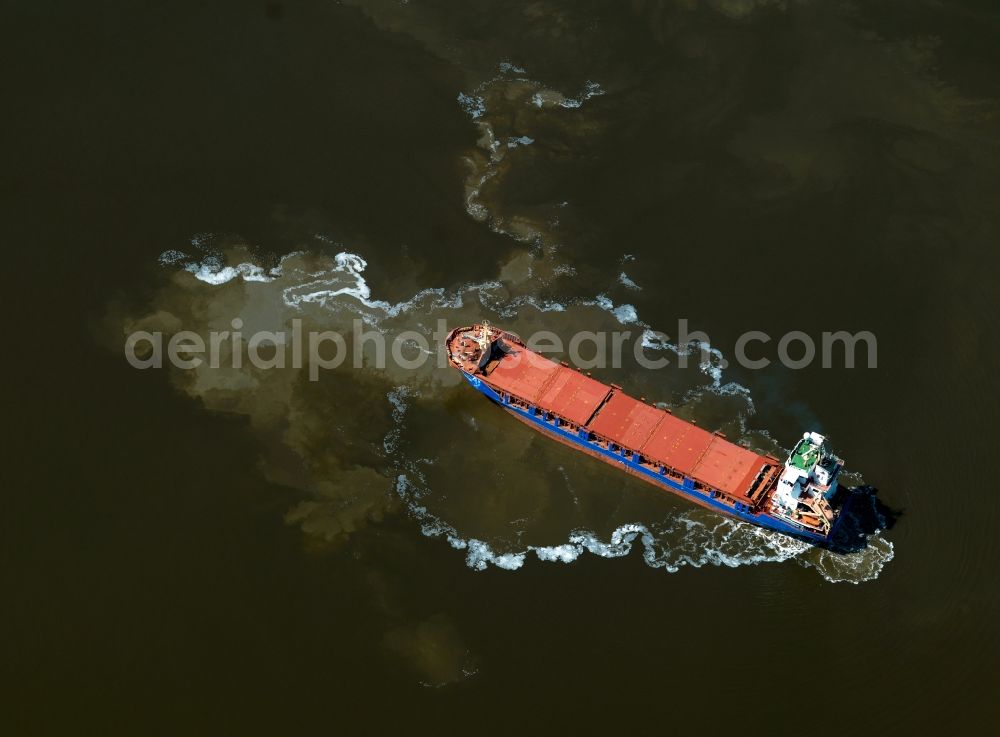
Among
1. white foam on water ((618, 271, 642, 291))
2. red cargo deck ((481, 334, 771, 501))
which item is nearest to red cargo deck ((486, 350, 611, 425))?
red cargo deck ((481, 334, 771, 501))

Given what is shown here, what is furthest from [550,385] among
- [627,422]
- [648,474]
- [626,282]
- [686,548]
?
[686,548]

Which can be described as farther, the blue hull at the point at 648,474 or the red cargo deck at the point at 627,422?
the red cargo deck at the point at 627,422

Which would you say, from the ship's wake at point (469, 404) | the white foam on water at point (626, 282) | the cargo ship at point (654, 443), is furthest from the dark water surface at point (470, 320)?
the cargo ship at point (654, 443)

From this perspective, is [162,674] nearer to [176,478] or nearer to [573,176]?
[176,478]

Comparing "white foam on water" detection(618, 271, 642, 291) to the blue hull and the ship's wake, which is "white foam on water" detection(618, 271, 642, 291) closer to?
the ship's wake

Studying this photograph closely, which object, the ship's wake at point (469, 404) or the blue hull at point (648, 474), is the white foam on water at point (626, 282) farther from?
the blue hull at point (648, 474)

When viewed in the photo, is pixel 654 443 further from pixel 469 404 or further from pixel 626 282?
pixel 626 282
